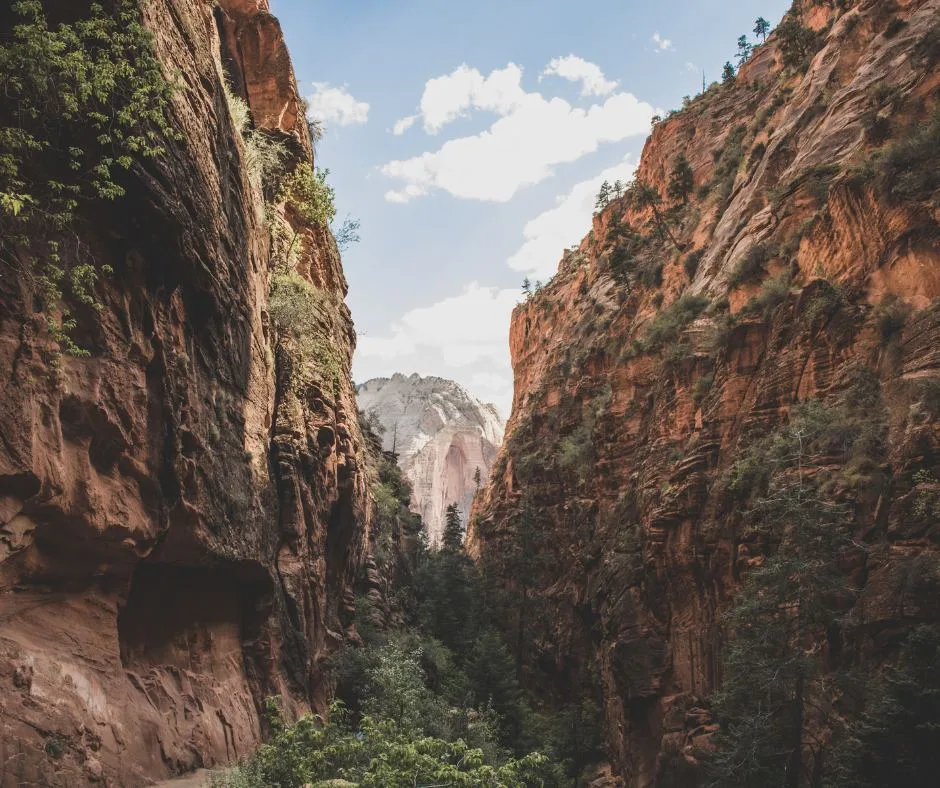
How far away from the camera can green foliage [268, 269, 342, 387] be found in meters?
20.7

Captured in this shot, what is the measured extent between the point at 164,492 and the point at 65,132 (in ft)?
19.7

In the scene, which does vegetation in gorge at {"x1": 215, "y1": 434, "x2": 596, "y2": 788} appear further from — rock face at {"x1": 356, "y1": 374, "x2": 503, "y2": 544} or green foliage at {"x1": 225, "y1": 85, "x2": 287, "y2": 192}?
rock face at {"x1": 356, "y1": 374, "x2": 503, "y2": 544}

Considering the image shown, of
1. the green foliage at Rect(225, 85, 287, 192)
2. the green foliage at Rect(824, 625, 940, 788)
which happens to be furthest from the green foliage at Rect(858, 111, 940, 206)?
the green foliage at Rect(225, 85, 287, 192)

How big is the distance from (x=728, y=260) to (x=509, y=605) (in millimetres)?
25807

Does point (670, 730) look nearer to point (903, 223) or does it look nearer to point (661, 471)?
point (661, 471)

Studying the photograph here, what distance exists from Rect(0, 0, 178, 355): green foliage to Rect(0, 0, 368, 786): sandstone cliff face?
39cm

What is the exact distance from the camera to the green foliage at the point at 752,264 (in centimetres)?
2406

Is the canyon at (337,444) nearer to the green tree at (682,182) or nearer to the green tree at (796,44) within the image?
the green tree at (796,44)

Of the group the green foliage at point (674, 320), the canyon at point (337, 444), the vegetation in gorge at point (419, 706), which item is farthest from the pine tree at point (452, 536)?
the green foliage at point (674, 320)

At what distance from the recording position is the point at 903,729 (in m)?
11.0

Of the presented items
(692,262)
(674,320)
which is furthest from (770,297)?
(692,262)

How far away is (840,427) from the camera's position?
16906 mm

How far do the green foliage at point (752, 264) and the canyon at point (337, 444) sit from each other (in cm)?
15

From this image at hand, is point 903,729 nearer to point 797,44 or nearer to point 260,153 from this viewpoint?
point 260,153
